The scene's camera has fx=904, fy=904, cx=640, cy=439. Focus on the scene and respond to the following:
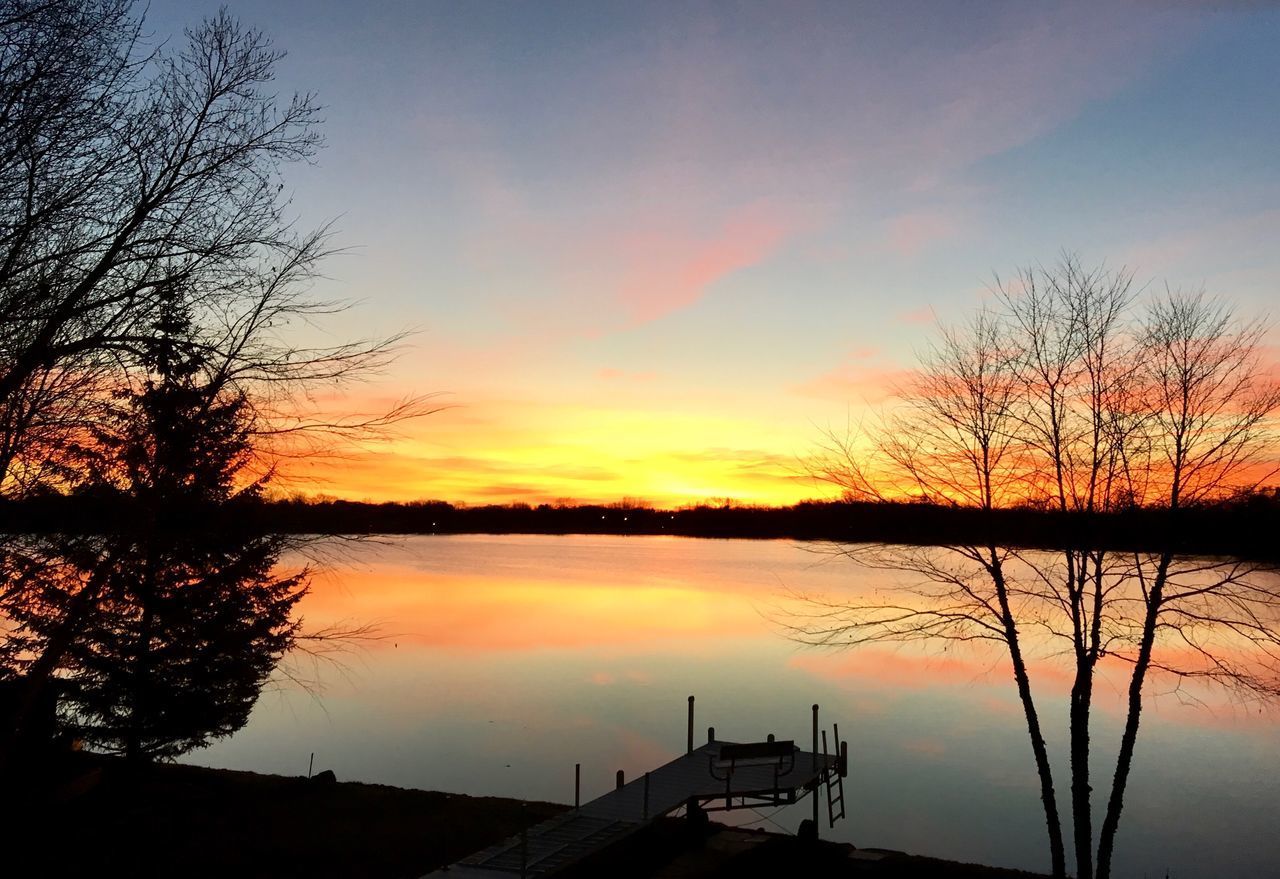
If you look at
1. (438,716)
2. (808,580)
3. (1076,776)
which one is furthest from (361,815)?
(808,580)

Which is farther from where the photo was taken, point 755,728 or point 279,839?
point 755,728

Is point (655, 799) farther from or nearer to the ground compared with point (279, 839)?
farther from the ground

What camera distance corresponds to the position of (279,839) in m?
17.9

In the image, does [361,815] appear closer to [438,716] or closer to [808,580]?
[438,716]

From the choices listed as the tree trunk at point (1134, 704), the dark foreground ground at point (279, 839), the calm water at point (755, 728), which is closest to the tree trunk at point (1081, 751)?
the tree trunk at point (1134, 704)

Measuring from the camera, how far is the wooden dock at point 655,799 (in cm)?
1447

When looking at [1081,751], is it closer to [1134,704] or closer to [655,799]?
[1134,704]

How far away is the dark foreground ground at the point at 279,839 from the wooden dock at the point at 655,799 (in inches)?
16.5

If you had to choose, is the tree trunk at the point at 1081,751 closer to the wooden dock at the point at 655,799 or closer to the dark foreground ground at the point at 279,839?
the dark foreground ground at the point at 279,839

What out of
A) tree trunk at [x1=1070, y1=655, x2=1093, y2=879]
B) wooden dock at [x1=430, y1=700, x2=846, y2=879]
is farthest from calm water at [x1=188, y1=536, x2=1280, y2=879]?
tree trunk at [x1=1070, y1=655, x2=1093, y2=879]

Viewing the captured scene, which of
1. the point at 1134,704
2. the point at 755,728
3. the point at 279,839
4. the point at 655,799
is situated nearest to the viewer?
the point at 1134,704

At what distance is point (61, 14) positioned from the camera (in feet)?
21.6

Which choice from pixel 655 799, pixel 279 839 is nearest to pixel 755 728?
pixel 655 799

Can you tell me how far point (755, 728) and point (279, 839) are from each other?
74.5ft
